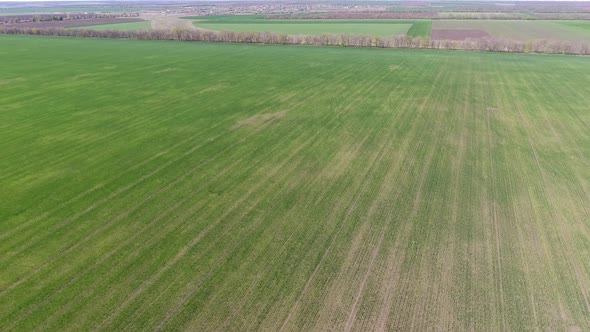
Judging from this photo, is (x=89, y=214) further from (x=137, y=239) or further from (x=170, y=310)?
(x=170, y=310)

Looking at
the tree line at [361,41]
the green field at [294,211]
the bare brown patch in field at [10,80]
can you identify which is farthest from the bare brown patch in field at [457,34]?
the bare brown patch in field at [10,80]

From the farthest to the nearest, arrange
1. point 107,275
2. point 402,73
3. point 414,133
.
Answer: point 402,73 < point 414,133 < point 107,275

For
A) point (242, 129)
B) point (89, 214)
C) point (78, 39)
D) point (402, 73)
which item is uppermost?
point (78, 39)

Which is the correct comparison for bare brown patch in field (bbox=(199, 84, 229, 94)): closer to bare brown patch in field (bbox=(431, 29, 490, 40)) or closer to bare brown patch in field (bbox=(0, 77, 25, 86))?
bare brown patch in field (bbox=(0, 77, 25, 86))

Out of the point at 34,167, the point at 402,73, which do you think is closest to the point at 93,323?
the point at 34,167

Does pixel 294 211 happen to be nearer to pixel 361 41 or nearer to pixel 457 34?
pixel 361 41

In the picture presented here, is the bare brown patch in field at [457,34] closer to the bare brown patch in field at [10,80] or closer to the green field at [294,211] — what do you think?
the green field at [294,211]

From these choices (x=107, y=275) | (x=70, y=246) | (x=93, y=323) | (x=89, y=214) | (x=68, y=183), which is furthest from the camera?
(x=68, y=183)
